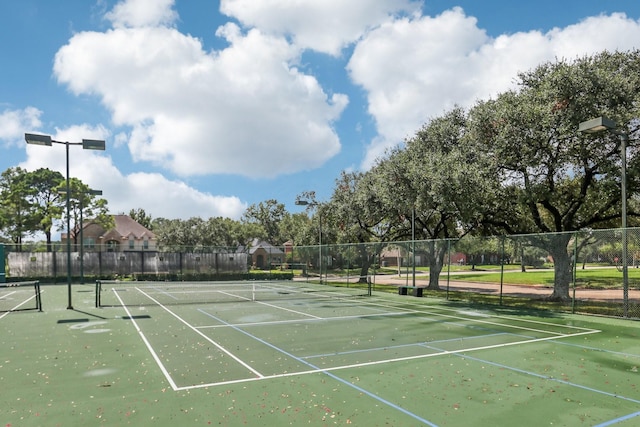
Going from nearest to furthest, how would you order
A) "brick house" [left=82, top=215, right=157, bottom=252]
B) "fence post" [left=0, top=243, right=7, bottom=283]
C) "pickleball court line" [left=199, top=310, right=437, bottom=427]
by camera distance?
"pickleball court line" [left=199, top=310, right=437, bottom=427], "fence post" [left=0, top=243, right=7, bottom=283], "brick house" [left=82, top=215, right=157, bottom=252]

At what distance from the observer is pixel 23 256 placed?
1335 inches

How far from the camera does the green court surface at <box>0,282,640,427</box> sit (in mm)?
6137

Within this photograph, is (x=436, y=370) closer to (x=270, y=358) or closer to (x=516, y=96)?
(x=270, y=358)

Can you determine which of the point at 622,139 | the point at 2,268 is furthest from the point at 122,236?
the point at 622,139

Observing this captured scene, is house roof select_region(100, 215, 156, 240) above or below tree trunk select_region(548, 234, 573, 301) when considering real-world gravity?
above

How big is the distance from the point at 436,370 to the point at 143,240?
→ 76732 mm

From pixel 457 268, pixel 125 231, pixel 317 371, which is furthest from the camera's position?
pixel 125 231

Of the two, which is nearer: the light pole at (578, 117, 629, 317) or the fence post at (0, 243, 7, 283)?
the light pole at (578, 117, 629, 317)

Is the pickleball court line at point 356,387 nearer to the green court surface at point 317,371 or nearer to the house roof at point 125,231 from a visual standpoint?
the green court surface at point 317,371

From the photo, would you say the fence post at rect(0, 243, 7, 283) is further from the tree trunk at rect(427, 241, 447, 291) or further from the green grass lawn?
the green grass lawn

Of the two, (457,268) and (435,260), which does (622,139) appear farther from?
(457,268)

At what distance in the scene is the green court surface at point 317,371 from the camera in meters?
6.14

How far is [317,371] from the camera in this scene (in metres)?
8.36

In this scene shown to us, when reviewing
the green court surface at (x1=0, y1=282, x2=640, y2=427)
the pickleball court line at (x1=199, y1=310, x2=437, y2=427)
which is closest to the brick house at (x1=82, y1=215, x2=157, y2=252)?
the green court surface at (x1=0, y1=282, x2=640, y2=427)
